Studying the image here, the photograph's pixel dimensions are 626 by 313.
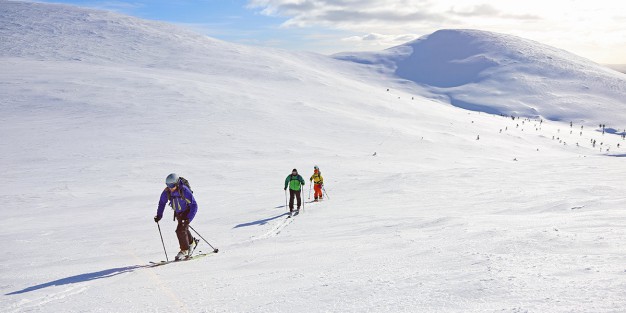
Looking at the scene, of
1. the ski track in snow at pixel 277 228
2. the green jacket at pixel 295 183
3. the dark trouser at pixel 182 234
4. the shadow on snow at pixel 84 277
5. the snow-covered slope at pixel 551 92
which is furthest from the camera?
the snow-covered slope at pixel 551 92

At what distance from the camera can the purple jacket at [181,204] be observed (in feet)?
31.3

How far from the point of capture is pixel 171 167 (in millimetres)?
31453

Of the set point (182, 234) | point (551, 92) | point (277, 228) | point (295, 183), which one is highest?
point (551, 92)

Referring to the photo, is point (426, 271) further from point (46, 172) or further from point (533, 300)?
point (46, 172)

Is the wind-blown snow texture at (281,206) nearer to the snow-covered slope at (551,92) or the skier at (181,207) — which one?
the skier at (181,207)

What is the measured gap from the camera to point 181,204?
9.63 meters

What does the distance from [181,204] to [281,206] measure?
9.08 m

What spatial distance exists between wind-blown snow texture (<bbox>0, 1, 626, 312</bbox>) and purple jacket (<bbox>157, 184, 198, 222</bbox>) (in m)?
1.12

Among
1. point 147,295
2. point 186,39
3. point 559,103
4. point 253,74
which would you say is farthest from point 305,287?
point 559,103

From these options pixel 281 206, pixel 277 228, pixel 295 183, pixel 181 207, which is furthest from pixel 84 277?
pixel 281 206

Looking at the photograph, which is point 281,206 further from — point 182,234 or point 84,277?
point 84,277

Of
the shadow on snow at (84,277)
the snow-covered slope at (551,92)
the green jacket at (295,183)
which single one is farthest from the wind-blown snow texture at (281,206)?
the snow-covered slope at (551,92)

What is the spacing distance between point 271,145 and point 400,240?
1269 inches

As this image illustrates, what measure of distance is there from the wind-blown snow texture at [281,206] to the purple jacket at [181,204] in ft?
3.69
